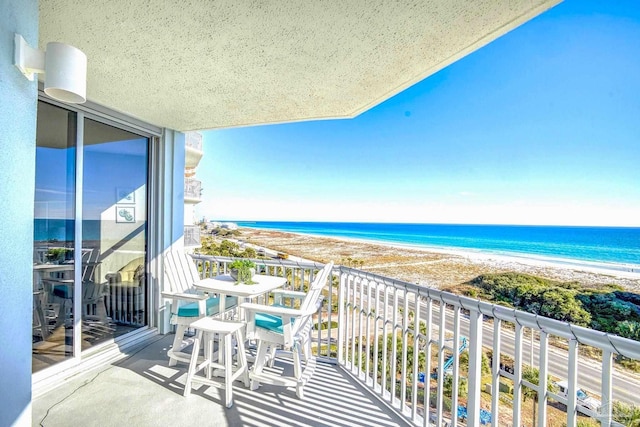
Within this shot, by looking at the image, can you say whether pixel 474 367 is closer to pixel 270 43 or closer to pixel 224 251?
pixel 270 43

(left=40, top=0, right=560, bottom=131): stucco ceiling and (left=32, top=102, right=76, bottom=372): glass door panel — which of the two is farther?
(left=32, top=102, right=76, bottom=372): glass door panel

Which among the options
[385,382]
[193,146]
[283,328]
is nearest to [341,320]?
[385,382]

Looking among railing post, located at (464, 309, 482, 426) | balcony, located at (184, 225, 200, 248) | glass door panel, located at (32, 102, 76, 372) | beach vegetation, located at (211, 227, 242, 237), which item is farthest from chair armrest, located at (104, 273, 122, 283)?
beach vegetation, located at (211, 227, 242, 237)

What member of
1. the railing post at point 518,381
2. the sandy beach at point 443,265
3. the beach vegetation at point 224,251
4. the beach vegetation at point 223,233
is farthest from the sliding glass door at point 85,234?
the beach vegetation at point 223,233

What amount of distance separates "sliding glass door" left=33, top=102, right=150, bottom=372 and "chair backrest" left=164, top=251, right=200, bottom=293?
0.56 m

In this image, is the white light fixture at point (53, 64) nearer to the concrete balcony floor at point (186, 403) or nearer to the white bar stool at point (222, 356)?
the white bar stool at point (222, 356)

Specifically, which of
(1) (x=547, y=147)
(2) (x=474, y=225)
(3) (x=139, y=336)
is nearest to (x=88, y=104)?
(3) (x=139, y=336)

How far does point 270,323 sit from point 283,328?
16 cm

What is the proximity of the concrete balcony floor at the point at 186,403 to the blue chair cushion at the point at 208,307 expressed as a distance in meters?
0.52

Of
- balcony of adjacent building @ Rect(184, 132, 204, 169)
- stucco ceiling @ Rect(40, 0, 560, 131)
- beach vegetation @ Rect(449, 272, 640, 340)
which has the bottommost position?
beach vegetation @ Rect(449, 272, 640, 340)

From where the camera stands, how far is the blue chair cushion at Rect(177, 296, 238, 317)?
8.94 feet

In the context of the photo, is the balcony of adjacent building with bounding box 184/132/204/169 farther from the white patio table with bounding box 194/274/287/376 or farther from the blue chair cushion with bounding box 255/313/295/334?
the blue chair cushion with bounding box 255/313/295/334

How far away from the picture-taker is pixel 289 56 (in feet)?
6.26

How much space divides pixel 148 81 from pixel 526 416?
5043 millimetres
